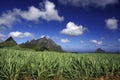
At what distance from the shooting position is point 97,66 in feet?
29.6

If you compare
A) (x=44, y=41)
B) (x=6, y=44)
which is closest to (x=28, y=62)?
(x=6, y=44)

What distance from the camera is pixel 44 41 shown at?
37.8 metres

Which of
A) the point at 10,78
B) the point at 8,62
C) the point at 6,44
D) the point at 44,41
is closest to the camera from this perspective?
the point at 10,78

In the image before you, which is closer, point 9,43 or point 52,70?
point 52,70

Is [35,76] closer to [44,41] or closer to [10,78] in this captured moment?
[10,78]

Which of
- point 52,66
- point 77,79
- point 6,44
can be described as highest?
point 6,44

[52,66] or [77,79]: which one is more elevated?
[52,66]

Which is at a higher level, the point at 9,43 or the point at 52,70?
the point at 9,43

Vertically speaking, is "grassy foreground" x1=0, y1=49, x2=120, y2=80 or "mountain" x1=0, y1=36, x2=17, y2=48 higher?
"mountain" x1=0, y1=36, x2=17, y2=48

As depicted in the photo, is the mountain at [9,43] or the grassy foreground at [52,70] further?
the mountain at [9,43]

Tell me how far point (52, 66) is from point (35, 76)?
3.09 ft

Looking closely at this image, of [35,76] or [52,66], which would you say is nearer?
[35,76]

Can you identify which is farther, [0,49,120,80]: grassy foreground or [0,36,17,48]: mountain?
[0,36,17,48]: mountain

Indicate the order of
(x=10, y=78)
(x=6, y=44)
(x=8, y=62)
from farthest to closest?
(x=6, y=44) → (x=8, y=62) → (x=10, y=78)
